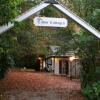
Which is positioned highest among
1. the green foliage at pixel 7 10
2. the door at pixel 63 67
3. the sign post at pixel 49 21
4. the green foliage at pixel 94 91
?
the green foliage at pixel 7 10

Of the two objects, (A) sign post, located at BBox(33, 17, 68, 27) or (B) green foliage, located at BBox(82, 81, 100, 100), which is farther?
(B) green foliage, located at BBox(82, 81, 100, 100)

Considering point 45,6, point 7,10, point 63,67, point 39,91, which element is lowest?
point 63,67

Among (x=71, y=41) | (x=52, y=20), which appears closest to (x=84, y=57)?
(x=71, y=41)

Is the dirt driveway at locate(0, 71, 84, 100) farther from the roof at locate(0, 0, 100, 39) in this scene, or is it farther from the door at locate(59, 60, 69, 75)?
the door at locate(59, 60, 69, 75)

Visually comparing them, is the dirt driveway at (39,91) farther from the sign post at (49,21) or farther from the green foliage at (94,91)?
the sign post at (49,21)

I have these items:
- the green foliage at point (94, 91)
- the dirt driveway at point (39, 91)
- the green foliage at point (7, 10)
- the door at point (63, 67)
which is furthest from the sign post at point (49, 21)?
the door at point (63, 67)

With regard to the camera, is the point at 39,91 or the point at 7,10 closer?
the point at 7,10

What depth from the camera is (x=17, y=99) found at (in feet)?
34.5

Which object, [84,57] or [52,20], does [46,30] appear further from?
[52,20]

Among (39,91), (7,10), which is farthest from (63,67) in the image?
(7,10)

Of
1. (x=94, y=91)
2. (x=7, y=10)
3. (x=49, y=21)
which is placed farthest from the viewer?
(x=94, y=91)

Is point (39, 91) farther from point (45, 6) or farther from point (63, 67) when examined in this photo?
point (63, 67)

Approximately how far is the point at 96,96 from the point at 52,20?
3.93 meters

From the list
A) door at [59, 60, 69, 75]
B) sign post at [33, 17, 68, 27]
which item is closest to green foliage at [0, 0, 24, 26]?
sign post at [33, 17, 68, 27]
